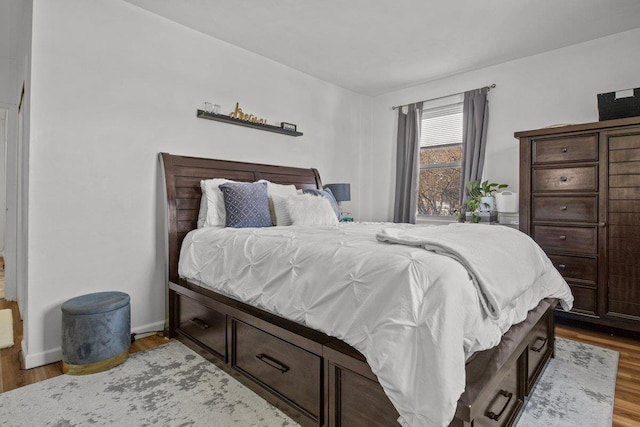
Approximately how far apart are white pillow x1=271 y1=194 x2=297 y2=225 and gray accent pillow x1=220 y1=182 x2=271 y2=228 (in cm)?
10

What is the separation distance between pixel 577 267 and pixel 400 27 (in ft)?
8.81

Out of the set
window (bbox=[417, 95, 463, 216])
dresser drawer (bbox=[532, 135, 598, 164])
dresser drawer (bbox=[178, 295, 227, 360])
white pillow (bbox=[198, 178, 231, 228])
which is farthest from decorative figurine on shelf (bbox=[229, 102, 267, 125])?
dresser drawer (bbox=[532, 135, 598, 164])

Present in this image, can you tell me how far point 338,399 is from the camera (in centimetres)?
146

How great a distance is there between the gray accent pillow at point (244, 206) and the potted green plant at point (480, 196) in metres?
2.34

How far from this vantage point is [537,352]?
2004 mm

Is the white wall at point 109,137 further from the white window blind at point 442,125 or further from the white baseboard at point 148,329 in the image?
the white window blind at point 442,125

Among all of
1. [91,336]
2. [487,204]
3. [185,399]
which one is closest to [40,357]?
[91,336]

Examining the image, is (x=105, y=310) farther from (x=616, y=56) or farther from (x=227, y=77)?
(x=616, y=56)

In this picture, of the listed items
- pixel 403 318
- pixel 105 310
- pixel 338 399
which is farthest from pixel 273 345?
pixel 105 310

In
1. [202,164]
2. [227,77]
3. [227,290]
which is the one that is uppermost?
[227,77]

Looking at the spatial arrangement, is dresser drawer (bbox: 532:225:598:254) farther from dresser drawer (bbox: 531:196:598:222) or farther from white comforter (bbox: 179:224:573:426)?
white comforter (bbox: 179:224:573:426)

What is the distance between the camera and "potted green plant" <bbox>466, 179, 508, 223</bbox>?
379cm

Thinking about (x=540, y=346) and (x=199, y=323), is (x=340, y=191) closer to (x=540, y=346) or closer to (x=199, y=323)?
(x=199, y=323)

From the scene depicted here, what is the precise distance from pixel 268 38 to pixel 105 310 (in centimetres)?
278
